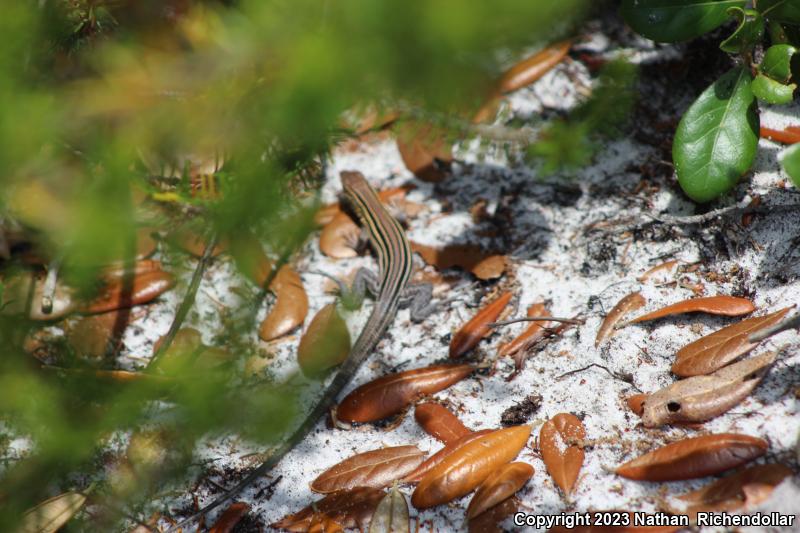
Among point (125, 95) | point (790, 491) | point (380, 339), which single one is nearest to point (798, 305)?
point (790, 491)

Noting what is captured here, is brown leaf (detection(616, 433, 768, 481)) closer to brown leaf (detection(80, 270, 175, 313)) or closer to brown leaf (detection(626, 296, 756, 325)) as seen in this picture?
brown leaf (detection(626, 296, 756, 325))

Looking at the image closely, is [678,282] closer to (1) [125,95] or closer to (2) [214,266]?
(2) [214,266]

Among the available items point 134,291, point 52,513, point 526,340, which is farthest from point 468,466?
point 134,291

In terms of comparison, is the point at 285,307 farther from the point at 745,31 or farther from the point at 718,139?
the point at 745,31

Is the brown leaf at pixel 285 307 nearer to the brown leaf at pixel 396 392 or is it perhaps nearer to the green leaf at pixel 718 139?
the brown leaf at pixel 396 392

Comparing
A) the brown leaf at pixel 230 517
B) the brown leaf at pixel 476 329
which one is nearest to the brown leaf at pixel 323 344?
the brown leaf at pixel 476 329

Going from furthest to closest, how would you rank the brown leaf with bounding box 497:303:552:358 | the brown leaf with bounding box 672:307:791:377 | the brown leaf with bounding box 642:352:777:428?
the brown leaf with bounding box 497:303:552:358
the brown leaf with bounding box 672:307:791:377
the brown leaf with bounding box 642:352:777:428

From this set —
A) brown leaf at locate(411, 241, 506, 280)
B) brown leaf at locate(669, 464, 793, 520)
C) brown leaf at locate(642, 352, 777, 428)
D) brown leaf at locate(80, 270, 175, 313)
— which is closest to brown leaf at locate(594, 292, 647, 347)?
brown leaf at locate(642, 352, 777, 428)
